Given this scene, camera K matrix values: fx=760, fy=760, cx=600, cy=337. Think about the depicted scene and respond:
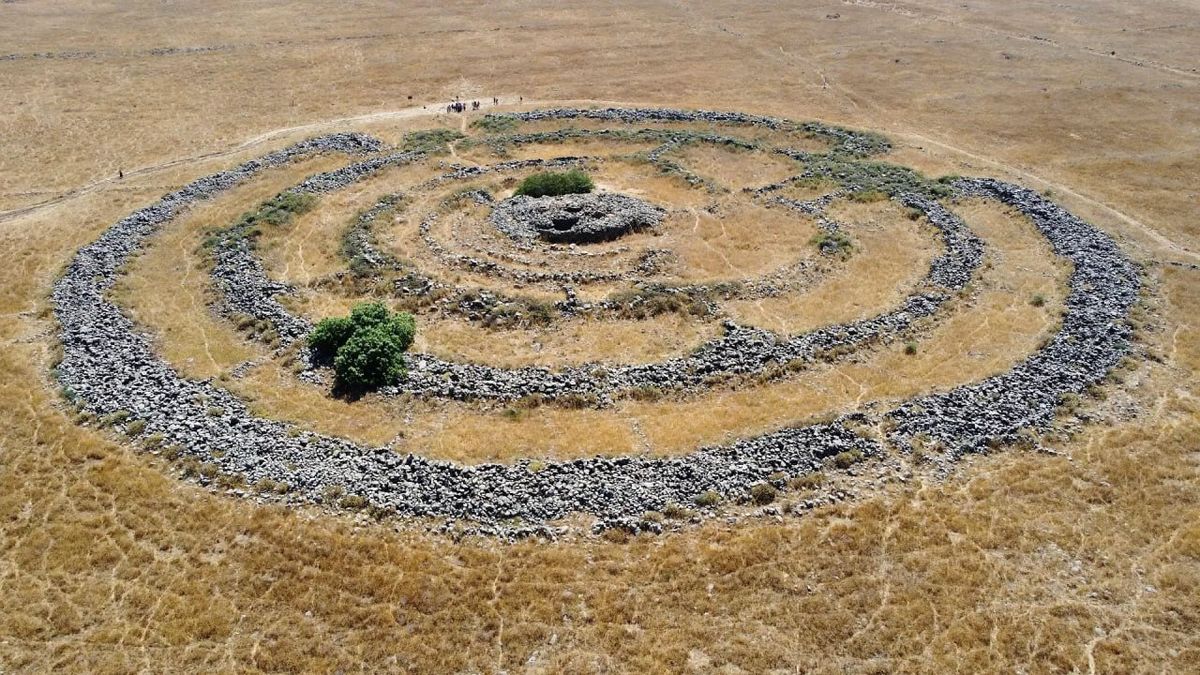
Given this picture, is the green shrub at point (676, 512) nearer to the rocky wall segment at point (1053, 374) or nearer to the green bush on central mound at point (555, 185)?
the rocky wall segment at point (1053, 374)

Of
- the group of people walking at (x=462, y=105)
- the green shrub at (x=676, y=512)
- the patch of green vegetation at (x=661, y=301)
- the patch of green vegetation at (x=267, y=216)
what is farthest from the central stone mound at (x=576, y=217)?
the group of people walking at (x=462, y=105)

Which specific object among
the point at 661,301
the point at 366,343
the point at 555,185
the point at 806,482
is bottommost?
the point at 806,482

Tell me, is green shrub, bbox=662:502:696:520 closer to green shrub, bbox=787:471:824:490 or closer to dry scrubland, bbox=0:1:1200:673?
dry scrubland, bbox=0:1:1200:673

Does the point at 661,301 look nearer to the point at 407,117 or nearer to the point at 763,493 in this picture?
the point at 763,493

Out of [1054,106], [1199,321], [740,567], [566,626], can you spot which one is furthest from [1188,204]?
[566,626]

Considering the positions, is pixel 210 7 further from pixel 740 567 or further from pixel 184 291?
pixel 740 567

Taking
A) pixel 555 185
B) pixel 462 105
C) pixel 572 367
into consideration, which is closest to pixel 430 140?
pixel 462 105
